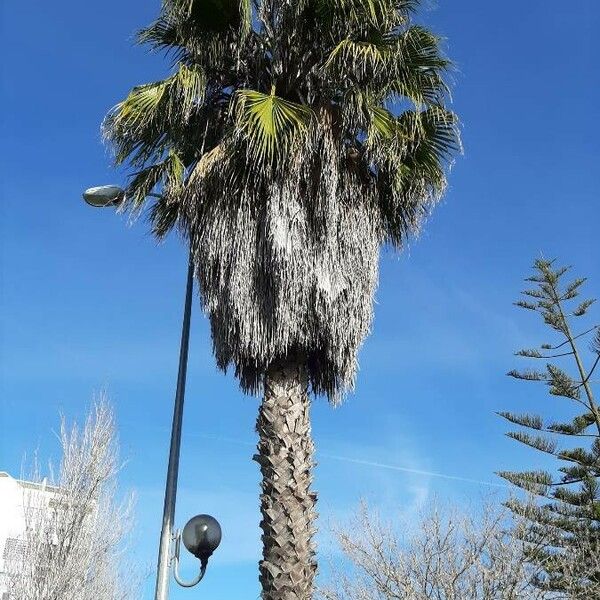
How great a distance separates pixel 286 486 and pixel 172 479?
1.05 metres

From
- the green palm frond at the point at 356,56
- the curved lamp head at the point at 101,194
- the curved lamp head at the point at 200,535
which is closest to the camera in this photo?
the curved lamp head at the point at 200,535

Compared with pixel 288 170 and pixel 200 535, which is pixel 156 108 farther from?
pixel 200 535

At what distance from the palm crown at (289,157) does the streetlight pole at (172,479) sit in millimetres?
606

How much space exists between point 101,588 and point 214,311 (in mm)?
7367

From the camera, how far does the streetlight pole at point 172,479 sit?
640 cm

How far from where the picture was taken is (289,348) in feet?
25.7

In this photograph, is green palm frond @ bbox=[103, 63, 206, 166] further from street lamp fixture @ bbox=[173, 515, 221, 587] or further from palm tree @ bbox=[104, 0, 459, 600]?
street lamp fixture @ bbox=[173, 515, 221, 587]

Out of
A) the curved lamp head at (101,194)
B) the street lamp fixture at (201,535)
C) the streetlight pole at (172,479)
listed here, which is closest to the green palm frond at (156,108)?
the curved lamp head at (101,194)

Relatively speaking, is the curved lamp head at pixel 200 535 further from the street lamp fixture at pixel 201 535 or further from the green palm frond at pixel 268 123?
the green palm frond at pixel 268 123

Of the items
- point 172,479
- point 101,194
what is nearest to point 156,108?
point 101,194

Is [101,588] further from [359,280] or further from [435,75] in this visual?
[435,75]

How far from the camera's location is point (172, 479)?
6.84 metres

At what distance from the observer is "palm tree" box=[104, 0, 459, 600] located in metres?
7.86

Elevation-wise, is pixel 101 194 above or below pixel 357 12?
below
